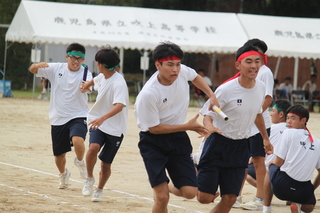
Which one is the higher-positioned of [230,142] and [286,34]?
[286,34]

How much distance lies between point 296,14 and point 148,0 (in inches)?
379

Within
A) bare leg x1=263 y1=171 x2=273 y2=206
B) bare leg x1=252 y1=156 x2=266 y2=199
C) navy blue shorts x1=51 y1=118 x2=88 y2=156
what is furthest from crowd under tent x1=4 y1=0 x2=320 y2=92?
bare leg x1=263 y1=171 x2=273 y2=206

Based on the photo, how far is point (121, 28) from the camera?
23609mm

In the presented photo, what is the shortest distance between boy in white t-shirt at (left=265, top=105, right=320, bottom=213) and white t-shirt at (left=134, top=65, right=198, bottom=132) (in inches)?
58.8

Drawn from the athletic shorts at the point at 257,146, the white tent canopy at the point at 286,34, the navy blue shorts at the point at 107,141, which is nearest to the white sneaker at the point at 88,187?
the navy blue shorts at the point at 107,141

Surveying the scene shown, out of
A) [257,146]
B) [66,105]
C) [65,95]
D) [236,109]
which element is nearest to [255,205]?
[257,146]

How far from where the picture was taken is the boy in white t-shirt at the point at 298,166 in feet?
20.9

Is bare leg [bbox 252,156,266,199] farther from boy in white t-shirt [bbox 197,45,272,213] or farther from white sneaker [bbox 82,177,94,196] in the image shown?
white sneaker [bbox 82,177,94,196]

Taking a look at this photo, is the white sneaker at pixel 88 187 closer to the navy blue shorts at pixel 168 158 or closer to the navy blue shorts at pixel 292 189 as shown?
the navy blue shorts at pixel 168 158

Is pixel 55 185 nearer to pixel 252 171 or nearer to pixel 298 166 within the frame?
pixel 252 171

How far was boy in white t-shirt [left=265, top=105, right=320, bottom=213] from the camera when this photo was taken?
636 centimetres

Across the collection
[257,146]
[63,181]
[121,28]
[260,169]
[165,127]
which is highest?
[121,28]

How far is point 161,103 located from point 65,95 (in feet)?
9.47

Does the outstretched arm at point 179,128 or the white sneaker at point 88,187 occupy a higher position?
the outstretched arm at point 179,128
